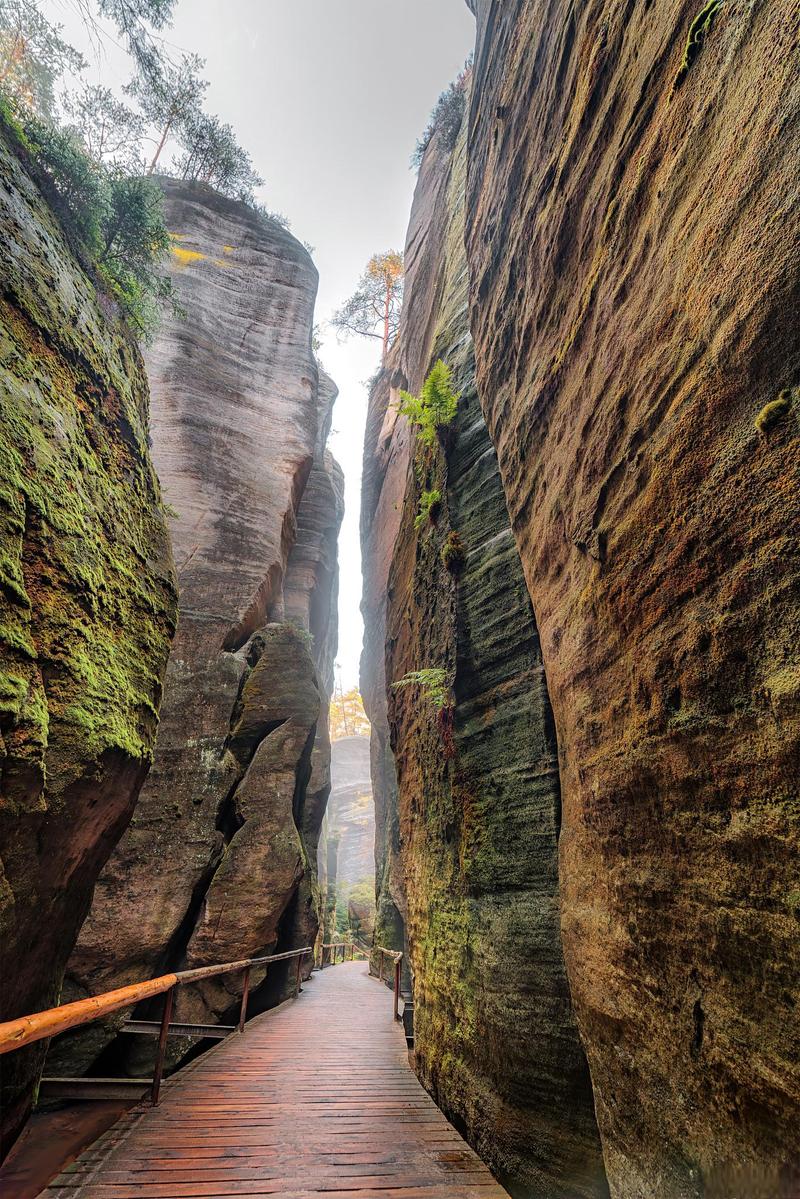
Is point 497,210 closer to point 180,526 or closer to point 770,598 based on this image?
point 770,598

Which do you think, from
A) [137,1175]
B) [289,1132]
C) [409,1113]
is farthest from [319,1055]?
[137,1175]

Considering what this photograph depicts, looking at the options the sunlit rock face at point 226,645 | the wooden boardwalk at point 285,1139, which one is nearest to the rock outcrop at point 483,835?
the wooden boardwalk at point 285,1139

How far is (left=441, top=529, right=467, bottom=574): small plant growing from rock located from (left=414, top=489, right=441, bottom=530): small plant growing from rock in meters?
0.88

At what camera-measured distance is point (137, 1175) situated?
3.42 m

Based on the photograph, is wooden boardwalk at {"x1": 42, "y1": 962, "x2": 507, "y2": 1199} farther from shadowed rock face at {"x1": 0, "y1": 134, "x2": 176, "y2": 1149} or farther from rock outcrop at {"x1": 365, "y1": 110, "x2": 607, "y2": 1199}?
shadowed rock face at {"x1": 0, "y1": 134, "x2": 176, "y2": 1149}

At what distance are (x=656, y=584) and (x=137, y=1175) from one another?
4765 mm

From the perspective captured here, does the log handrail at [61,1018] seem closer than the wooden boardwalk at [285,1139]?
Yes

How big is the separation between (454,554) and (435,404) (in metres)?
2.51

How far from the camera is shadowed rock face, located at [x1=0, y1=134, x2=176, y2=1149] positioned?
11.0 feet

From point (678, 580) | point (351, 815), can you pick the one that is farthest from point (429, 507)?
point (351, 815)

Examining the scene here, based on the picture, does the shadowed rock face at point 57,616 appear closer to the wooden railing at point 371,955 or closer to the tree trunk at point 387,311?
the wooden railing at point 371,955

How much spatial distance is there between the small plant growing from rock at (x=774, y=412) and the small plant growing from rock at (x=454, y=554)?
478cm

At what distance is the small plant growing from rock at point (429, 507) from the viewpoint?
7761 mm

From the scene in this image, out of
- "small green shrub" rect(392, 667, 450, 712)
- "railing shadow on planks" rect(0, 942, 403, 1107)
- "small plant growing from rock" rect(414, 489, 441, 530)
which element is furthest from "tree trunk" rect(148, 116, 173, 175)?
"railing shadow on planks" rect(0, 942, 403, 1107)
